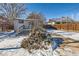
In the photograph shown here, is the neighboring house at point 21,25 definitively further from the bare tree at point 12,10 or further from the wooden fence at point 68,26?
the wooden fence at point 68,26

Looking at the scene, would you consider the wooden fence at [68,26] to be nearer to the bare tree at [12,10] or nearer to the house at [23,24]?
the house at [23,24]

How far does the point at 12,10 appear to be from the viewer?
6.17 ft

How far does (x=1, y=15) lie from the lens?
1.88 metres

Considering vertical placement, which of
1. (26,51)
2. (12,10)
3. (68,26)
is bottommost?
(26,51)

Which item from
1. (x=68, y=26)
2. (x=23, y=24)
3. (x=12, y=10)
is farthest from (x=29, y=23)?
(x=68, y=26)

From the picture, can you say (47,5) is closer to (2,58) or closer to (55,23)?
(55,23)

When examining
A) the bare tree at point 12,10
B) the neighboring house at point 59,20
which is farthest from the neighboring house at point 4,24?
the neighboring house at point 59,20

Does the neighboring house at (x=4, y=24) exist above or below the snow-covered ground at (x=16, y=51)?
above

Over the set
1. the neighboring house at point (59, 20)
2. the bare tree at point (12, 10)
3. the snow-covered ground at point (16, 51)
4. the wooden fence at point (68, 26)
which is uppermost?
the bare tree at point (12, 10)

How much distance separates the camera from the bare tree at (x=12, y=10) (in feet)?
6.13

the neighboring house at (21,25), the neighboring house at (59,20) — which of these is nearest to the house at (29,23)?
the neighboring house at (21,25)

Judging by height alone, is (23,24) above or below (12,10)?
below

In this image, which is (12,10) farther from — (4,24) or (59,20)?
(59,20)

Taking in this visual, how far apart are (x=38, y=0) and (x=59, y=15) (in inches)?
9.8
